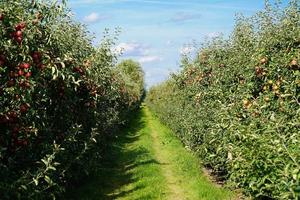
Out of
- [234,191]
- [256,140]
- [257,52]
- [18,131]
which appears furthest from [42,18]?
[234,191]

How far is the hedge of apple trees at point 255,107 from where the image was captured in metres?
6.19

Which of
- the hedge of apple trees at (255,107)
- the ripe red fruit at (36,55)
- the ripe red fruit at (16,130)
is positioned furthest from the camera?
the ripe red fruit at (16,130)

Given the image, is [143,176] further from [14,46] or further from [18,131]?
[14,46]

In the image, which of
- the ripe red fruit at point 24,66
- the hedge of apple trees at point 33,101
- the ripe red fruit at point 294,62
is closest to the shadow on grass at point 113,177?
the hedge of apple trees at point 33,101

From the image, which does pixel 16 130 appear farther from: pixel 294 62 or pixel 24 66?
pixel 294 62

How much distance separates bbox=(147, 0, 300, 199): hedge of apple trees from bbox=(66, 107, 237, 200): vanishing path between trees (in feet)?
2.44

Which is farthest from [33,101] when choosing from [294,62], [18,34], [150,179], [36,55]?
[150,179]

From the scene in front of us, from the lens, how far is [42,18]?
819cm

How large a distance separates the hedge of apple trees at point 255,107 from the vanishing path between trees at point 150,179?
743mm

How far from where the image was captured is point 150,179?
571 inches

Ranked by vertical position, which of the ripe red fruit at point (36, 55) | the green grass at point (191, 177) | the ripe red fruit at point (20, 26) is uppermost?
the ripe red fruit at point (20, 26)

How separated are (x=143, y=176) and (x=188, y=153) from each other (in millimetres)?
5378

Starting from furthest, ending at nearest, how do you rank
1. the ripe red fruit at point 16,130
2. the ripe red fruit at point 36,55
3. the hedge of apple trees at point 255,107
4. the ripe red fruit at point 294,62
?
1. the ripe red fruit at point 294,62
2. the ripe red fruit at point 16,130
3. the ripe red fruit at point 36,55
4. the hedge of apple trees at point 255,107

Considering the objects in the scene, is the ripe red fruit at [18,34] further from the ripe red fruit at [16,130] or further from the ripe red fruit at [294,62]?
the ripe red fruit at [294,62]
